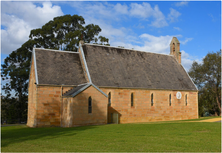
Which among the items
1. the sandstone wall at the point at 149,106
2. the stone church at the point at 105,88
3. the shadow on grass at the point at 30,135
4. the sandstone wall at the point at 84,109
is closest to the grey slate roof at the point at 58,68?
the stone church at the point at 105,88

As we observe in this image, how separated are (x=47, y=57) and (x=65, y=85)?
198 inches

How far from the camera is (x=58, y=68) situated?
28000 mm

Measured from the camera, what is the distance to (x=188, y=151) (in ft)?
33.5

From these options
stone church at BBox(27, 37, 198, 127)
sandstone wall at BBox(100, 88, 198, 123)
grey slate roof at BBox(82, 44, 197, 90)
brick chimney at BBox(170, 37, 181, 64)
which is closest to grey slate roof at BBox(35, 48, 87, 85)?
stone church at BBox(27, 37, 198, 127)

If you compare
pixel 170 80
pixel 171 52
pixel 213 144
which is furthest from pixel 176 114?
pixel 213 144

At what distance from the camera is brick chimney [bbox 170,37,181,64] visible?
126ft

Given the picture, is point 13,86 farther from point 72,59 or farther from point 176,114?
point 176,114

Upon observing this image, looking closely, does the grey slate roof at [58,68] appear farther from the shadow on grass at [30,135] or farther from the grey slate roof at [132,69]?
the shadow on grass at [30,135]

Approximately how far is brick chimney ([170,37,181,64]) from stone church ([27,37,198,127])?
24cm

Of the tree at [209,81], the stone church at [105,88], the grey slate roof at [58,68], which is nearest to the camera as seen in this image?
the stone church at [105,88]

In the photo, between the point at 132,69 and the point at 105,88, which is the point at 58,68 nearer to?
the point at 105,88

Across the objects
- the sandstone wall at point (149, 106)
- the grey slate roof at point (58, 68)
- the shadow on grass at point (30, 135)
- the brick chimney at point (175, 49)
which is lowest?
the shadow on grass at point (30, 135)

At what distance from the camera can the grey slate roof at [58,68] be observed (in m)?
26.3

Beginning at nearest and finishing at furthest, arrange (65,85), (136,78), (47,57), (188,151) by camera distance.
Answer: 1. (188,151)
2. (65,85)
3. (47,57)
4. (136,78)
